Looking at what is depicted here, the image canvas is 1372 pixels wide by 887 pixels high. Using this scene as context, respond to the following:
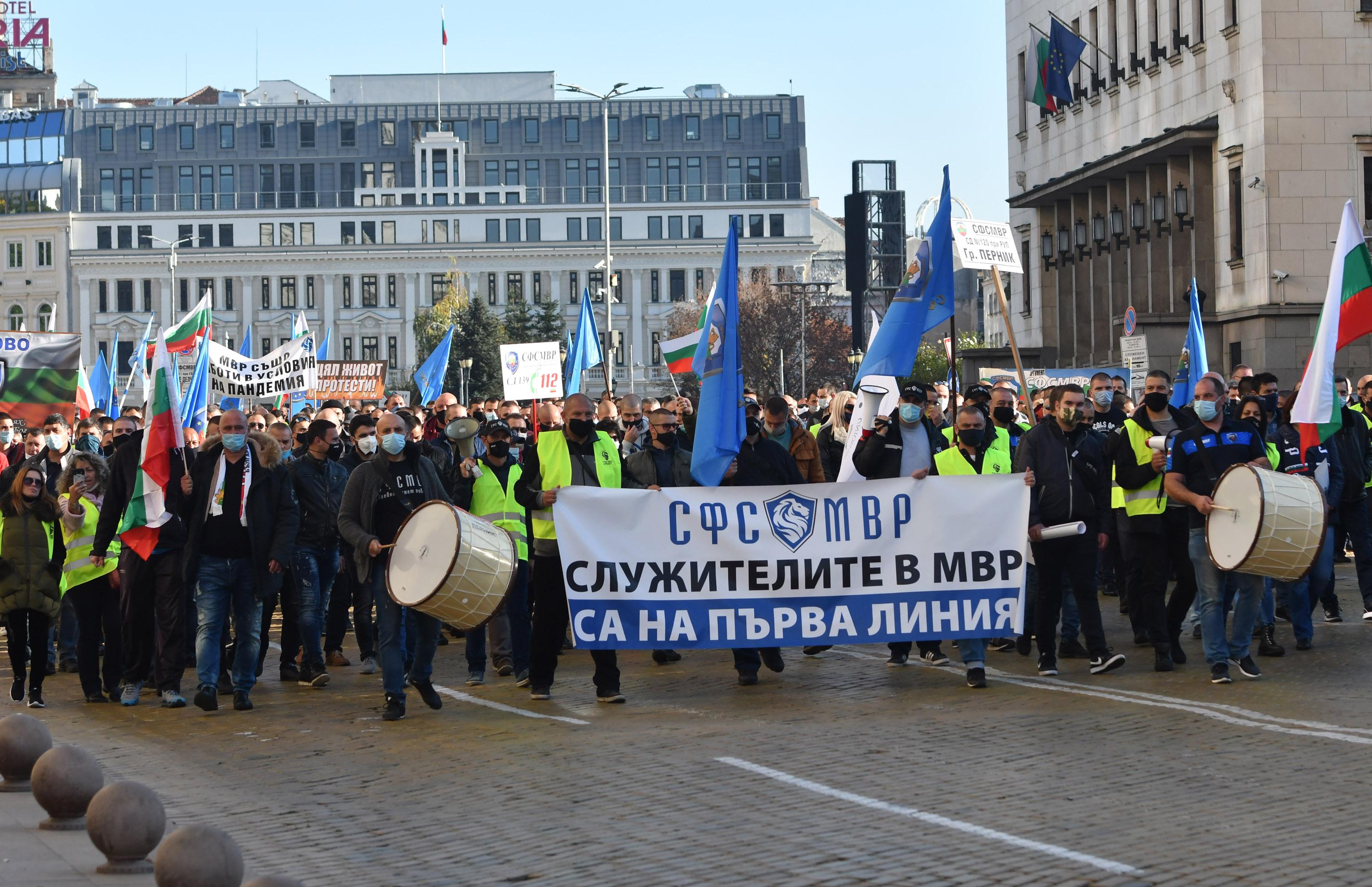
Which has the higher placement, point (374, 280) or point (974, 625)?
point (374, 280)

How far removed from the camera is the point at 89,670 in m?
12.9

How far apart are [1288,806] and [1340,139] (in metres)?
32.0

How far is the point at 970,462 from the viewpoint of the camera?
44.5 feet

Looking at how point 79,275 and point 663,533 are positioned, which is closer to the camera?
point 663,533

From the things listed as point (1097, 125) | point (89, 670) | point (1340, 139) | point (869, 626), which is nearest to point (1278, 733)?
point (869, 626)

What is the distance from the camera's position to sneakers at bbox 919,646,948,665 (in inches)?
529

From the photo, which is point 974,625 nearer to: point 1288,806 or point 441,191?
point 1288,806

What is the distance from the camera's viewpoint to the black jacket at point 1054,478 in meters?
12.8

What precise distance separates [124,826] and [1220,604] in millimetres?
7357

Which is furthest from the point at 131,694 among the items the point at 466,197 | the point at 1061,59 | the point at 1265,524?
the point at 466,197

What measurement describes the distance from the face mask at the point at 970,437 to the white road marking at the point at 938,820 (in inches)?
182

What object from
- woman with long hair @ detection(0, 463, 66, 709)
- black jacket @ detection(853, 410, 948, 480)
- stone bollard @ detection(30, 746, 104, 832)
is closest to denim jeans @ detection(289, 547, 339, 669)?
woman with long hair @ detection(0, 463, 66, 709)

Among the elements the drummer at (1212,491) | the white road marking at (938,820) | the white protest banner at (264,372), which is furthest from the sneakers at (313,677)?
the white protest banner at (264,372)

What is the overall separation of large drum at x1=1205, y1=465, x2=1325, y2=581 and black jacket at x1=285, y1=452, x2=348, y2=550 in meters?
6.38
